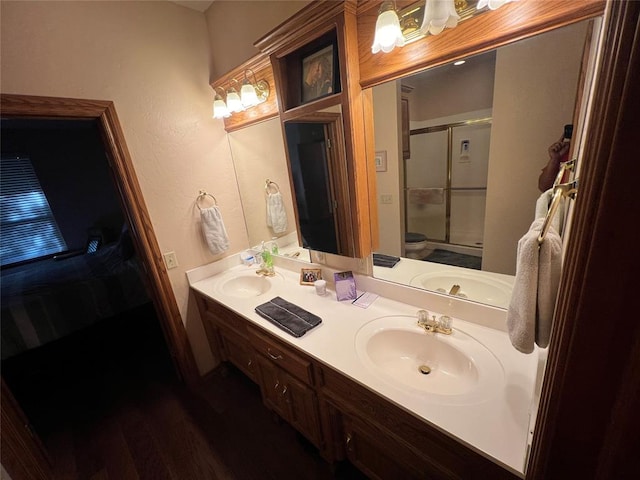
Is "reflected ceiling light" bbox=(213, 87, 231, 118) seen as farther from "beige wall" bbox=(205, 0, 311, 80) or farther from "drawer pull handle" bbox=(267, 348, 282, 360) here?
"drawer pull handle" bbox=(267, 348, 282, 360)

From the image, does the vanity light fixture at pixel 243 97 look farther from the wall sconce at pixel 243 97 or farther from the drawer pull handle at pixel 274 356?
the drawer pull handle at pixel 274 356

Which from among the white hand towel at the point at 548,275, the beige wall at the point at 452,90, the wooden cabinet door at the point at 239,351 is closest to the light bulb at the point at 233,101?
the beige wall at the point at 452,90

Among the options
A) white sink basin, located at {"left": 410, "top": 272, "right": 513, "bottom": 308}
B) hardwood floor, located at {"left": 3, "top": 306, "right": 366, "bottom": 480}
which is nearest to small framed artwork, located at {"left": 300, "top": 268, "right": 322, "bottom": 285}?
white sink basin, located at {"left": 410, "top": 272, "right": 513, "bottom": 308}

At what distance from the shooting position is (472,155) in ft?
3.20

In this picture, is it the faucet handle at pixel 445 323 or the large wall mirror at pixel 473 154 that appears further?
the faucet handle at pixel 445 323

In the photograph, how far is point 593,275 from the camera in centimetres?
32

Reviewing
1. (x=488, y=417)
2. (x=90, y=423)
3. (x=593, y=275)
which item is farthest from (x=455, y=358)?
(x=90, y=423)

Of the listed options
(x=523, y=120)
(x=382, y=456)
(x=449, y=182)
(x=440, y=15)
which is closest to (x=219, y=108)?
(x=440, y=15)

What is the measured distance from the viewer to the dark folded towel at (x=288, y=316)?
1.17 m

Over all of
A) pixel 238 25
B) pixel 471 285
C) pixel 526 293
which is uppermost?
pixel 238 25

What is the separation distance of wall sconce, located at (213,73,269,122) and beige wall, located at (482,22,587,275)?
1.19m

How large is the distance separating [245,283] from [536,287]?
1.70 meters

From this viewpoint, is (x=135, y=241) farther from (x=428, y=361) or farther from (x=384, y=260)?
(x=428, y=361)

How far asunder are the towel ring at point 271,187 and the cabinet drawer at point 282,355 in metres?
0.93
